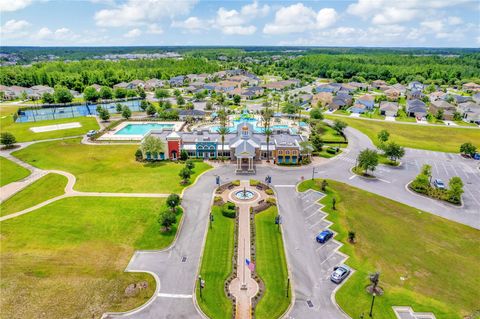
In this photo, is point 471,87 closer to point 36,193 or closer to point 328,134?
point 328,134

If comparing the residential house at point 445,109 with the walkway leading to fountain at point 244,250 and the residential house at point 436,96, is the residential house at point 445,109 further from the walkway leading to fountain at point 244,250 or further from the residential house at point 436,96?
the walkway leading to fountain at point 244,250

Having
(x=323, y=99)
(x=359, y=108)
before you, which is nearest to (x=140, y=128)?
(x=323, y=99)

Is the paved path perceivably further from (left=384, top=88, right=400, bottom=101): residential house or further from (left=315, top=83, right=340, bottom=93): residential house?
(left=315, top=83, right=340, bottom=93): residential house

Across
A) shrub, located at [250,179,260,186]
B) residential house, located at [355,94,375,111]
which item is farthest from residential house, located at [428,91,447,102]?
shrub, located at [250,179,260,186]

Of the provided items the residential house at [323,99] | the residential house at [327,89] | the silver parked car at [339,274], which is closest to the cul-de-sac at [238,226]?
the silver parked car at [339,274]

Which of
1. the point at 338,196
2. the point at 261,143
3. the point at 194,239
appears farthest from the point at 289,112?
the point at 194,239

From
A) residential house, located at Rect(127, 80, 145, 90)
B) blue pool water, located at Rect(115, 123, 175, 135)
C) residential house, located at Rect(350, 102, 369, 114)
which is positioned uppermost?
residential house, located at Rect(127, 80, 145, 90)
